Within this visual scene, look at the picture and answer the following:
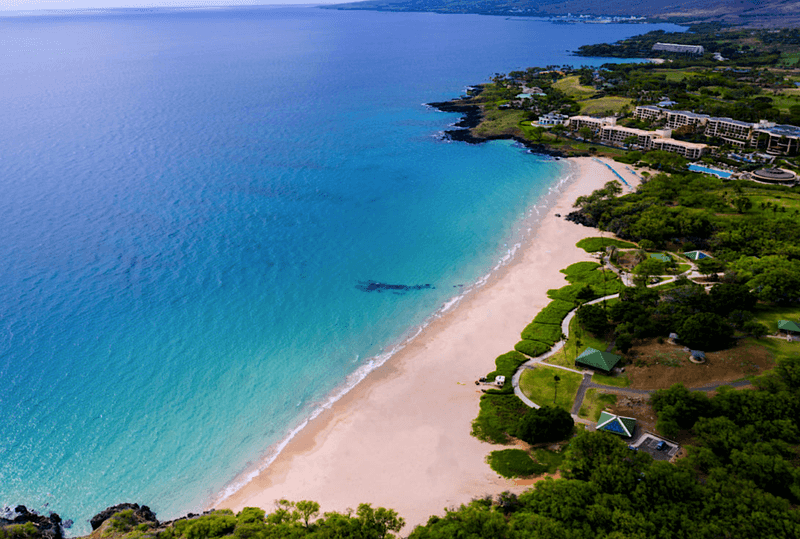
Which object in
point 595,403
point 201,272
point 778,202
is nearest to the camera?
point 595,403

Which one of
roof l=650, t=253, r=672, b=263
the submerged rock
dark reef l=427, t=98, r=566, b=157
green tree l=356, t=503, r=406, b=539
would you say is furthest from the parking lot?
dark reef l=427, t=98, r=566, b=157

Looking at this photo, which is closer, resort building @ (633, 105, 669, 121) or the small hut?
the small hut

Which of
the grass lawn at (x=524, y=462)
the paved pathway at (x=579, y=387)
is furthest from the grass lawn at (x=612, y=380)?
the grass lawn at (x=524, y=462)

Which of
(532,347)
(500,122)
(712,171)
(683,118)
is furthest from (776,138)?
(532,347)

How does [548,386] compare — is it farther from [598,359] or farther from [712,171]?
[712,171]

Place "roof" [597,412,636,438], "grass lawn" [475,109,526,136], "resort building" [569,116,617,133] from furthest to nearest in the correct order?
1. "grass lawn" [475,109,526,136]
2. "resort building" [569,116,617,133]
3. "roof" [597,412,636,438]

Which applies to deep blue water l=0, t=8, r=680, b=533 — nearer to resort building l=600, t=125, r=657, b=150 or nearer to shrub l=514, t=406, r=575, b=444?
shrub l=514, t=406, r=575, b=444

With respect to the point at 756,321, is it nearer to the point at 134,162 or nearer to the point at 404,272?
the point at 404,272

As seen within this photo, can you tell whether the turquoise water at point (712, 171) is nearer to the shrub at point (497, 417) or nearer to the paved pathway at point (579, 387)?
the paved pathway at point (579, 387)

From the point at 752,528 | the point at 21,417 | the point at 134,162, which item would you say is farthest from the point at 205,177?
the point at 752,528
